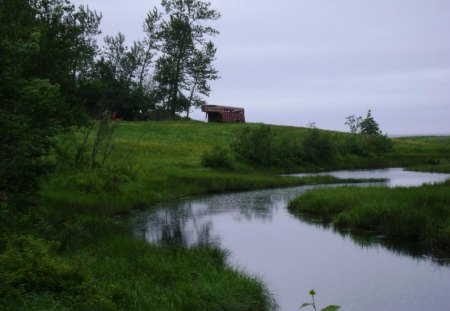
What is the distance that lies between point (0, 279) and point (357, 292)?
29.5 feet

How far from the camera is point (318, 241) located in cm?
1938

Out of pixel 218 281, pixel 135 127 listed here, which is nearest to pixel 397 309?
pixel 218 281

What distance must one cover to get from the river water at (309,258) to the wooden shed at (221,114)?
1953 inches

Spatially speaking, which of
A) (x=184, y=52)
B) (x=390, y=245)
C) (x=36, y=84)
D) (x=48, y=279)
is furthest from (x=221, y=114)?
(x=48, y=279)

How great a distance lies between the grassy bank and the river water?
0.81 m

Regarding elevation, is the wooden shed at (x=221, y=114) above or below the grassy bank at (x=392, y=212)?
above

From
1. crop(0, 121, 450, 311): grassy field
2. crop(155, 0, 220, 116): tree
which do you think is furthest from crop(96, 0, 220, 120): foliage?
crop(0, 121, 450, 311): grassy field

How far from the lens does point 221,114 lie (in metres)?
76.4

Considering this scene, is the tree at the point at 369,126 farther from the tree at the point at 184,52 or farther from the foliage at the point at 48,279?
the foliage at the point at 48,279

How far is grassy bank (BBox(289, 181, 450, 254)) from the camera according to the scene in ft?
58.7

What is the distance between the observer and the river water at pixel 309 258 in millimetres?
→ 12893

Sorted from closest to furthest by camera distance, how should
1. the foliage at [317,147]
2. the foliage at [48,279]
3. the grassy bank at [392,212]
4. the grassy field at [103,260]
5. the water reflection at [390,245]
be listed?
the foliage at [48,279], the grassy field at [103,260], the water reflection at [390,245], the grassy bank at [392,212], the foliage at [317,147]

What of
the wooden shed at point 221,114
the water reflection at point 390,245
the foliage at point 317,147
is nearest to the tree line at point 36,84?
the water reflection at point 390,245

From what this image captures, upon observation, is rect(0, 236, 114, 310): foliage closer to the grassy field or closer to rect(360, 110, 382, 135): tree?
the grassy field
